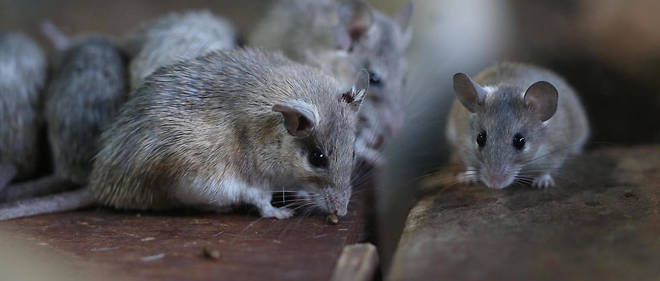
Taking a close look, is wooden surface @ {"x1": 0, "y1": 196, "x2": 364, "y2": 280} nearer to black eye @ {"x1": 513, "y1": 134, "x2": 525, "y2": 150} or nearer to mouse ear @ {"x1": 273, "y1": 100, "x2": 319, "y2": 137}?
mouse ear @ {"x1": 273, "y1": 100, "x2": 319, "y2": 137}

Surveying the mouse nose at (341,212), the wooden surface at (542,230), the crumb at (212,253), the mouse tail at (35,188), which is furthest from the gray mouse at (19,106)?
the wooden surface at (542,230)

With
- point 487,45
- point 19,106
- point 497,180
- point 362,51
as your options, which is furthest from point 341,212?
point 487,45

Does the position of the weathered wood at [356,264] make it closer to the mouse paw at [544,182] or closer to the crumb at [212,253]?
the crumb at [212,253]

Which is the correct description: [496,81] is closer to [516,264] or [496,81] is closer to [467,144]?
[467,144]

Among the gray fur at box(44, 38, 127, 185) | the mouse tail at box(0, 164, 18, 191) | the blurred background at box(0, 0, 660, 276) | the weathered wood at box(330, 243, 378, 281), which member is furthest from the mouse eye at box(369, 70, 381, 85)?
the mouse tail at box(0, 164, 18, 191)

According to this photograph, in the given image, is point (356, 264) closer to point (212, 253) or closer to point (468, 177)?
point (212, 253)

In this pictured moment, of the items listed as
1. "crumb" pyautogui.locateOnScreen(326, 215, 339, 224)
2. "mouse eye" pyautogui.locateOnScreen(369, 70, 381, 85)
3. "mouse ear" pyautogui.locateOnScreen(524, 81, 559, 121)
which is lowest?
"crumb" pyautogui.locateOnScreen(326, 215, 339, 224)
